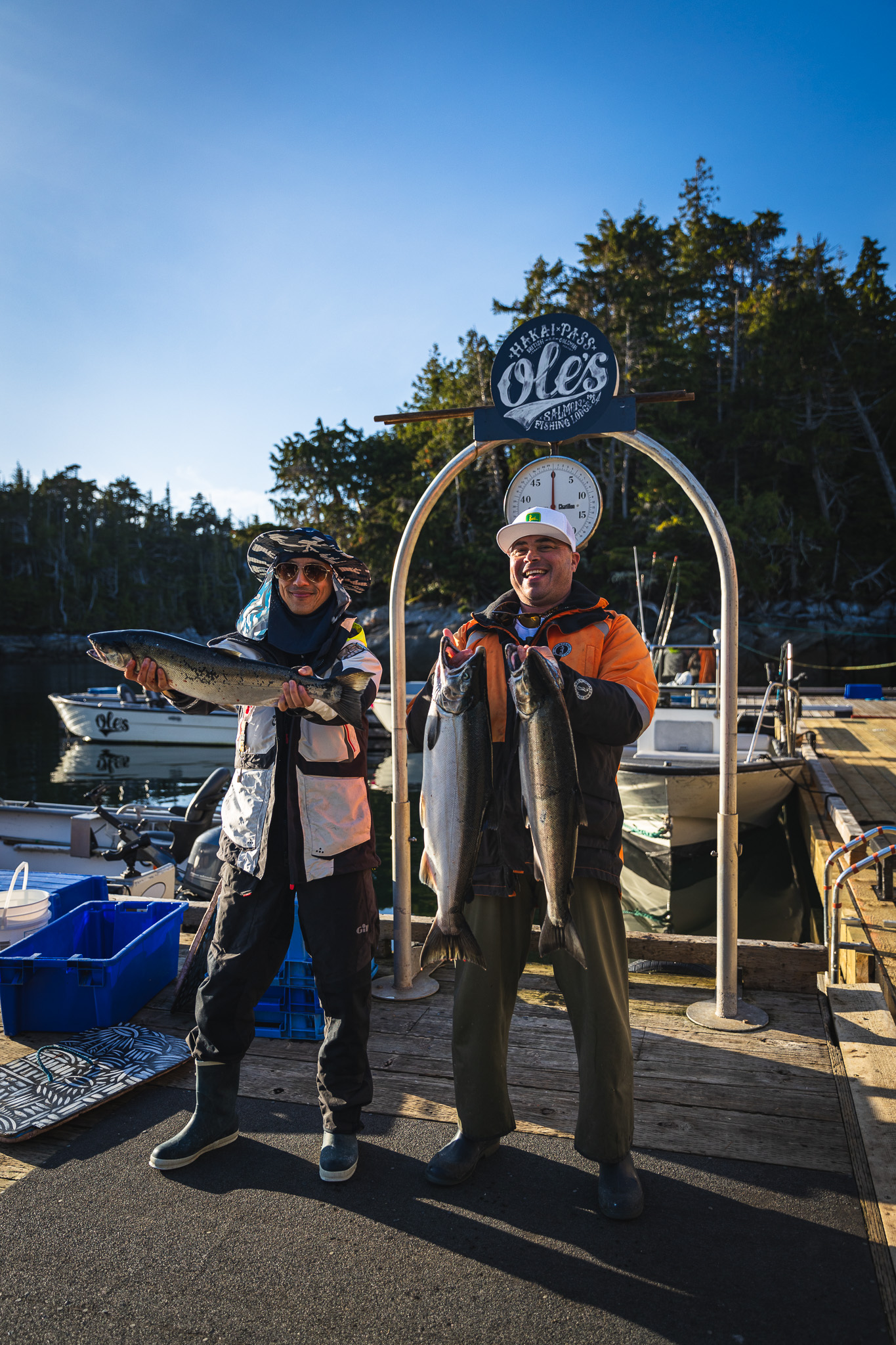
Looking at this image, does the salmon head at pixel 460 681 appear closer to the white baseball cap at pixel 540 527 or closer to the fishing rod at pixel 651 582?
the white baseball cap at pixel 540 527

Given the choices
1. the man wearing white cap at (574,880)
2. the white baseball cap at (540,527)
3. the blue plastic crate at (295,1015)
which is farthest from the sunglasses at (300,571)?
the blue plastic crate at (295,1015)

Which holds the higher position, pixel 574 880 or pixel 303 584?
pixel 303 584

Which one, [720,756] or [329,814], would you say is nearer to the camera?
[329,814]

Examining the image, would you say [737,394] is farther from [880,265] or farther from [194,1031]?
[194,1031]

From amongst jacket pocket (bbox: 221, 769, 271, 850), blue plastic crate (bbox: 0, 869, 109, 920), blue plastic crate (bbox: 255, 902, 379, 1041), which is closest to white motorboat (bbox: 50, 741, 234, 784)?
blue plastic crate (bbox: 0, 869, 109, 920)

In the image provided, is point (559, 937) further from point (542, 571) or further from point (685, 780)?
point (685, 780)

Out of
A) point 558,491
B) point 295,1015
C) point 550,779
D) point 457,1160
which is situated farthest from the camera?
point 558,491

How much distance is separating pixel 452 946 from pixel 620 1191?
1.00 meters

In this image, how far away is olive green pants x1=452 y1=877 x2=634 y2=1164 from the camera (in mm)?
2756

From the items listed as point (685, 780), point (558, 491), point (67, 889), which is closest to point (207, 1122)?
point (67, 889)

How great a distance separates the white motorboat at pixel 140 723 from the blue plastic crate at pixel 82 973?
68.3ft

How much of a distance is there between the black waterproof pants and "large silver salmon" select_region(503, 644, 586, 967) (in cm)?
84

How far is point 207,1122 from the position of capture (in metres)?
3.04

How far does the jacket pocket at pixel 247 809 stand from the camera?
3090 millimetres
